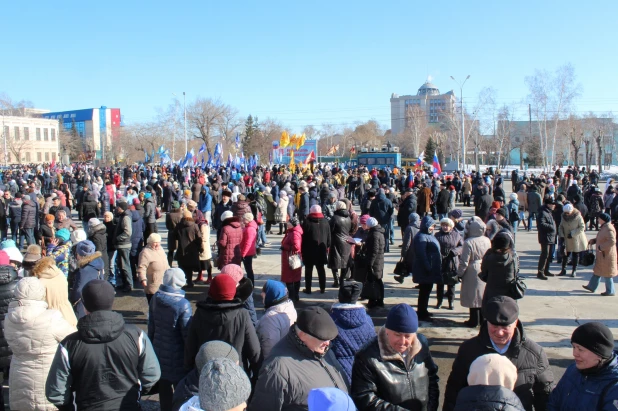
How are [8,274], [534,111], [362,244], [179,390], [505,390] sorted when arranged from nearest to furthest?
[505,390]
[179,390]
[8,274]
[362,244]
[534,111]

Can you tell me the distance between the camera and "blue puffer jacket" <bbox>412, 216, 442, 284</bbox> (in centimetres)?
769

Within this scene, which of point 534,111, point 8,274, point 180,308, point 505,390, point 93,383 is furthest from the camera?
point 534,111

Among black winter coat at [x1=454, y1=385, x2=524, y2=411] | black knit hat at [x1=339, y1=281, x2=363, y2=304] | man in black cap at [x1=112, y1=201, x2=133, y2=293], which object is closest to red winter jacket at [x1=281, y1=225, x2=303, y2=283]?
man in black cap at [x1=112, y1=201, x2=133, y2=293]

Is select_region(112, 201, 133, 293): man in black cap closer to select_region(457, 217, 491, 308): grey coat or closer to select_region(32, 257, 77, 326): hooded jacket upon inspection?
select_region(32, 257, 77, 326): hooded jacket

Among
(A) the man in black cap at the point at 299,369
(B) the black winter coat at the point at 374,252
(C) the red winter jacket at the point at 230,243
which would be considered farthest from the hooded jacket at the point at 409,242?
Result: (A) the man in black cap at the point at 299,369

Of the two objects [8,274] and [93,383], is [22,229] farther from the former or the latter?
[93,383]

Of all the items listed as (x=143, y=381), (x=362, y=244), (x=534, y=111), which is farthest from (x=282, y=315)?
(x=534, y=111)

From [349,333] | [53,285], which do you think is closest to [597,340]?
[349,333]

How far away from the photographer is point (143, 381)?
12.6ft

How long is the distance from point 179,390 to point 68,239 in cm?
616

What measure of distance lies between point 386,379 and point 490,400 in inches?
28.7

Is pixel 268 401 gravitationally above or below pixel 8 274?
below

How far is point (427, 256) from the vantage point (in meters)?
7.76

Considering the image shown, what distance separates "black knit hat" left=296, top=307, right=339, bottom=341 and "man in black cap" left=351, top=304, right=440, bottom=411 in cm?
→ 28
